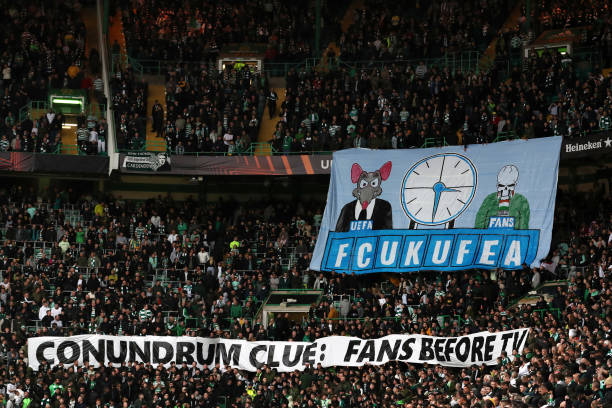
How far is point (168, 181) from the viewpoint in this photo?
→ 40406 millimetres

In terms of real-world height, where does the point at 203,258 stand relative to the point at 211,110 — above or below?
below

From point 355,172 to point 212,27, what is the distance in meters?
11.6

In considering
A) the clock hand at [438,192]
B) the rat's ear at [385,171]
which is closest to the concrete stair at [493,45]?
the rat's ear at [385,171]

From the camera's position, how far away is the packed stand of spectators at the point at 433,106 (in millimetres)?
33000

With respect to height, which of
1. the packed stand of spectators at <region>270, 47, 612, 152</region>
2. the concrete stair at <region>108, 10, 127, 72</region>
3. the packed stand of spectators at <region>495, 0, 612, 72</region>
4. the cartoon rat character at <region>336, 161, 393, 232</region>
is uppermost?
the packed stand of spectators at <region>495, 0, 612, 72</region>

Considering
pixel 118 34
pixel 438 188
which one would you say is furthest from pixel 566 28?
pixel 118 34

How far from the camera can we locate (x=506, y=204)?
106 ft

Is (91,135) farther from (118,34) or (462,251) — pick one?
(462,251)

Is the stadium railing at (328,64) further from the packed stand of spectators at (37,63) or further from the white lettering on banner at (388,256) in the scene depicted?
the white lettering on banner at (388,256)

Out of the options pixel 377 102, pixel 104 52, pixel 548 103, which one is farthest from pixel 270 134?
pixel 548 103

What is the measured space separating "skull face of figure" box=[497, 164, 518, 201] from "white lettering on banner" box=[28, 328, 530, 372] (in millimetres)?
5803

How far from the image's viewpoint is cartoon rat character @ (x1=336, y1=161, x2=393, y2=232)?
34469mm

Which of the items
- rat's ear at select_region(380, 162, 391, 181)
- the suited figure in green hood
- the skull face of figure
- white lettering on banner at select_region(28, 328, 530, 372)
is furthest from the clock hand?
white lettering on banner at select_region(28, 328, 530, 372)

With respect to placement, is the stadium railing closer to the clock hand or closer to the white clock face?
the white clock face
